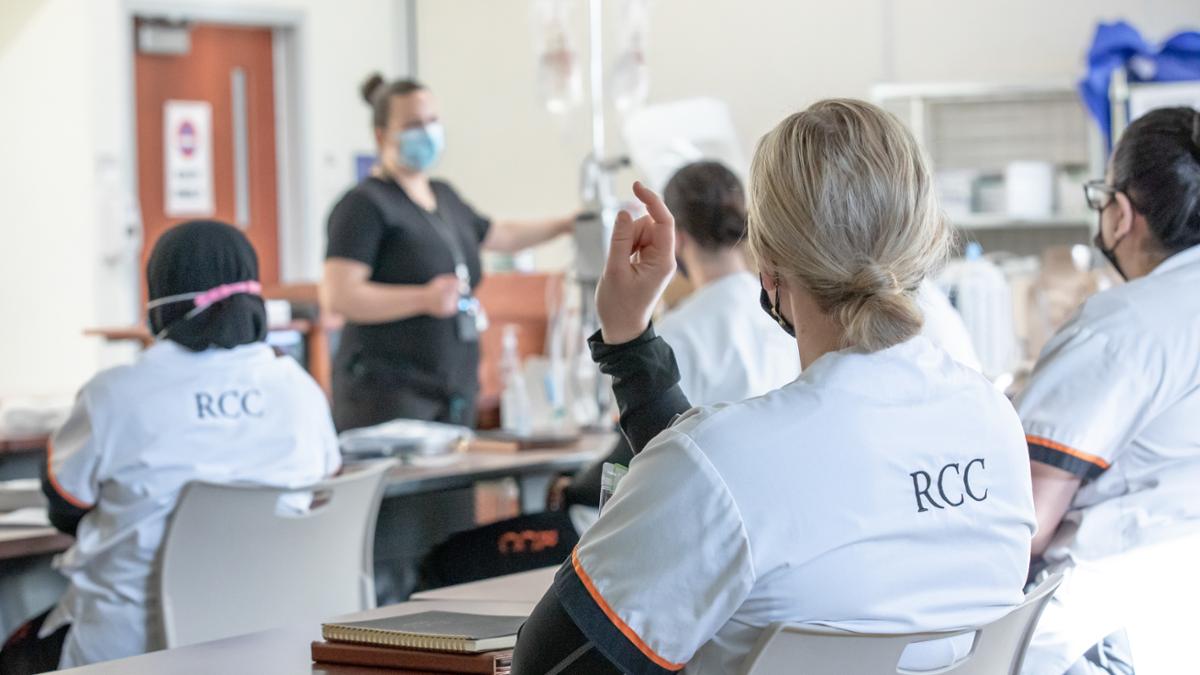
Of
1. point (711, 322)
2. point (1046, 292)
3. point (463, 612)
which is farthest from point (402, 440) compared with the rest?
point (1046, 292)

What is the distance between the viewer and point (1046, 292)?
4.01 m

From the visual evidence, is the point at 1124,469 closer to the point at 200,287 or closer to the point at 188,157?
the point at 200,287

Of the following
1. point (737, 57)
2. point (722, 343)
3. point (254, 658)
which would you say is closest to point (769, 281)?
point (254, 658)

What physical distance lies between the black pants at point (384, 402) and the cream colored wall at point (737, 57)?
2963mm

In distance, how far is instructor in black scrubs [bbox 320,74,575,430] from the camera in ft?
11.6

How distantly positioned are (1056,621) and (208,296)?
140 centimetres

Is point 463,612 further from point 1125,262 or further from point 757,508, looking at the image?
point 1125,262

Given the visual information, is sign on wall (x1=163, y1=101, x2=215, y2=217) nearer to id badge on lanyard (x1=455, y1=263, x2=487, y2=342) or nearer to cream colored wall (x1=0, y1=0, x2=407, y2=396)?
cream colored wall (x1=0, y1=0, x2=407, y2=396)

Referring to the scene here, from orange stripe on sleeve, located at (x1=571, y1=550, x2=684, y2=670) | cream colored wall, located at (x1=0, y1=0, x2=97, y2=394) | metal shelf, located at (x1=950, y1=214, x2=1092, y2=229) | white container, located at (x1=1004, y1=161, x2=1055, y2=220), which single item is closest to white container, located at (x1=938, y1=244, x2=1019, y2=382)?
metal shelf, located at (x1=950, y1=214, x2=1092, y2=229)

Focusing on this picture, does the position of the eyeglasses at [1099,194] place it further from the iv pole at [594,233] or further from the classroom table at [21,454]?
the classroom table at [21,454]

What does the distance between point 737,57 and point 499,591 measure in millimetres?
5277

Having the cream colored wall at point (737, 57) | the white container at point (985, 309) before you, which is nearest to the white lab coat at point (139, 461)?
the white container at point (985, 309)

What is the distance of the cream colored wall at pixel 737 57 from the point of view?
20.7ft

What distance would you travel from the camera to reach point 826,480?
45.8 inches
